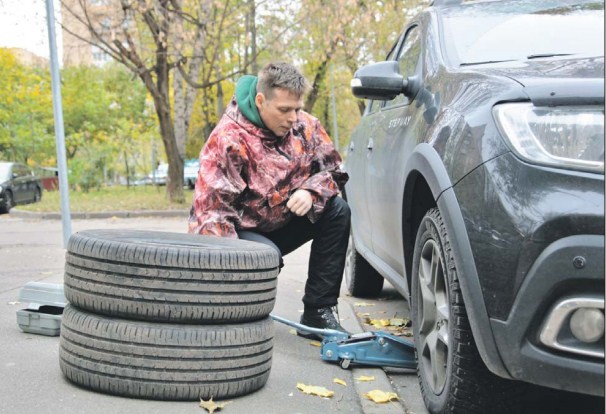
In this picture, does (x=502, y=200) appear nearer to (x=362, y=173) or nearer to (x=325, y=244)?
(x=325, y=244)

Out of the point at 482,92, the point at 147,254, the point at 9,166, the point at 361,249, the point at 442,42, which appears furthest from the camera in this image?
the point at 9,166

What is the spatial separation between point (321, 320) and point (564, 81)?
2.24m

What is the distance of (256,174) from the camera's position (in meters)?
3.72

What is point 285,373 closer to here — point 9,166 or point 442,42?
point 442,42

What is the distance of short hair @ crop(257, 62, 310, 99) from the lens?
11.9ft

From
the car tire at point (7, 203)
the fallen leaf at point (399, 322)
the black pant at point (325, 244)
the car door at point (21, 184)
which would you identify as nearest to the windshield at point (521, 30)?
the black pant at point (325, 244)

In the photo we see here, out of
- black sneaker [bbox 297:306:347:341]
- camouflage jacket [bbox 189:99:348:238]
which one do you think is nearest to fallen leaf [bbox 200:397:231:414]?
camouflage jacket [bbox 189:99:348:238]

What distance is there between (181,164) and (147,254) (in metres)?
14.5

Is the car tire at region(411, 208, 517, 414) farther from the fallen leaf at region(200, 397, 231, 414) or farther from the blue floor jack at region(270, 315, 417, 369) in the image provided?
the fallen leaf at region(200, 397, 231, 414)

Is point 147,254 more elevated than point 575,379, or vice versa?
point 147,254

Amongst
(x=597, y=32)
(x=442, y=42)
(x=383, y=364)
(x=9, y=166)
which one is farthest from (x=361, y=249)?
(x=9, y=166)

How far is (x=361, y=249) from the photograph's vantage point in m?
4.82

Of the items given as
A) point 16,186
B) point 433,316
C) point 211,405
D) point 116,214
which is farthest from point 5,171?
point 433,316

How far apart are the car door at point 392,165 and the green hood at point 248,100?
0.69m
